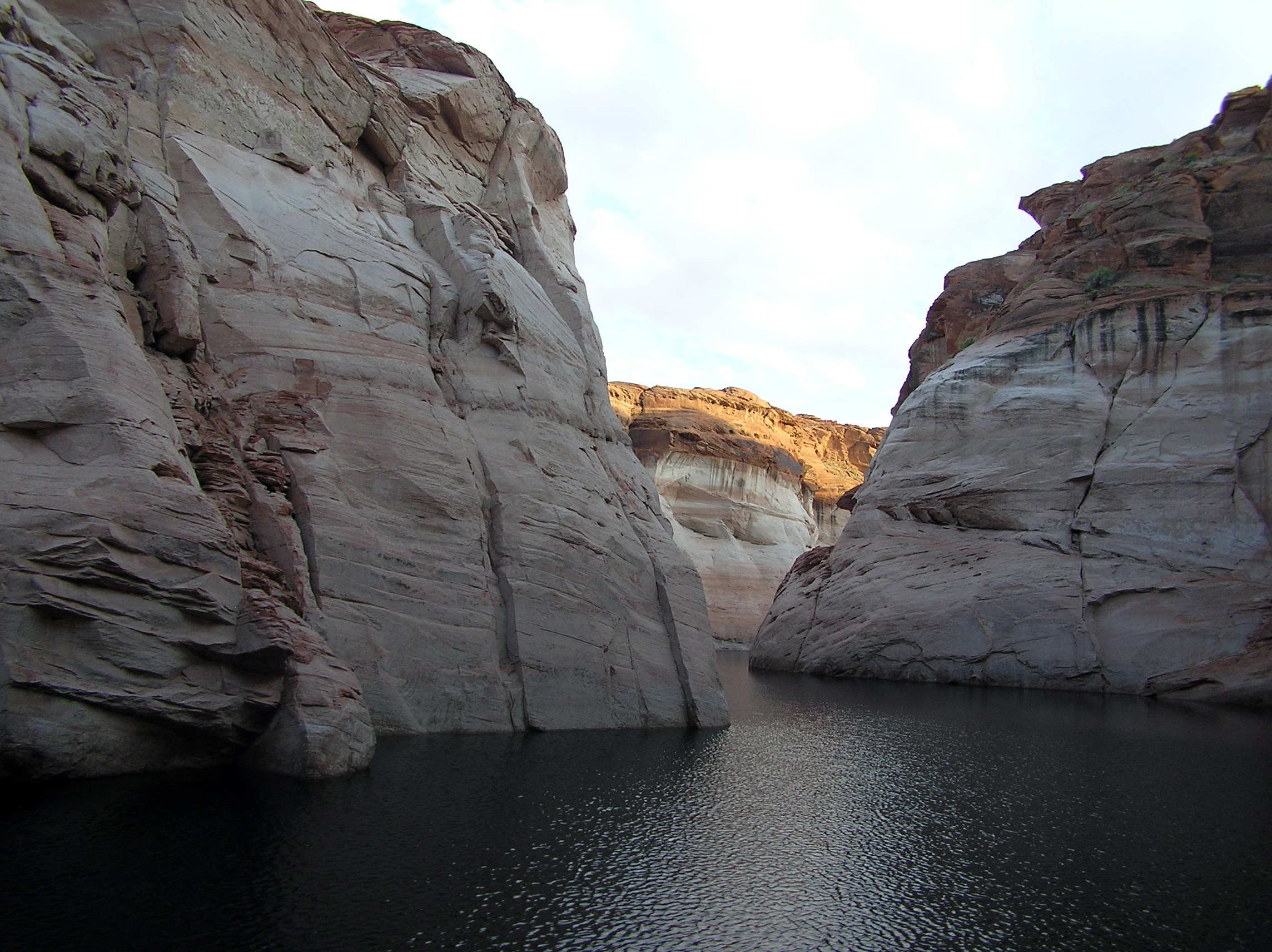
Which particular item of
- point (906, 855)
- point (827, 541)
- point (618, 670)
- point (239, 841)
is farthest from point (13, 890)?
point (827, 541)

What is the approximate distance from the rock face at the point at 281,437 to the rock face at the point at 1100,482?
10.5m

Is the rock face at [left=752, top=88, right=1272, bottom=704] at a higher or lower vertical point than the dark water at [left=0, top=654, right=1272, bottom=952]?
higher

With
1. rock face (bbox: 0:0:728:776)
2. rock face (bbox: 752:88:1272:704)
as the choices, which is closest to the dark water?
rock face (bbox: 0:0:728:776)

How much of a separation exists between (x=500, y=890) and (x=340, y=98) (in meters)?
14.9

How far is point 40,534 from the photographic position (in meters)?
7.18

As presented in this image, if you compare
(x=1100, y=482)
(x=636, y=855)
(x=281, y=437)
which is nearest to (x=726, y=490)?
(x=1100, y=482)

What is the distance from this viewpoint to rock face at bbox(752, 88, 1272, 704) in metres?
20.6

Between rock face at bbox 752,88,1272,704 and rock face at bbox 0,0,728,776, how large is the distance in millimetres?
10478

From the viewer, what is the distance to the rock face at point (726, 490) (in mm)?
41562

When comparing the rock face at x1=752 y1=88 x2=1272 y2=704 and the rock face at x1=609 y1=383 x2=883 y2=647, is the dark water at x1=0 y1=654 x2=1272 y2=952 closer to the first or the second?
the rock face at x1=752 y1=88 x2=1272 y2=704

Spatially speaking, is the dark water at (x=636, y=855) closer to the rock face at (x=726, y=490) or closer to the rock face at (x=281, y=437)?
the rock face at (x=281, y=437)

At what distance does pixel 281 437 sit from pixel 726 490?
35213 mm

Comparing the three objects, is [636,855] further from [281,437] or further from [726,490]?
[726,490]

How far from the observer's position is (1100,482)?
75.4 feet
